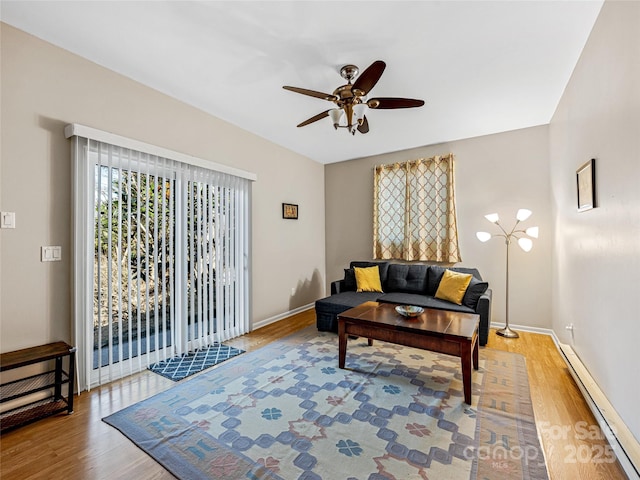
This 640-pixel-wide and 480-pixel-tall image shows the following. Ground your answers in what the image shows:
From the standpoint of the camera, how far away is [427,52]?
7.65 feet

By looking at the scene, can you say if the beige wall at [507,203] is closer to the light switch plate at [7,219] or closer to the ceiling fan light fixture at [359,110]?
the ceiling fan light fixture at [359,110]

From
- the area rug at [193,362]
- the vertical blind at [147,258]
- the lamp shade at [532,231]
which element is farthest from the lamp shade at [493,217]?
the area rug at [193,362]

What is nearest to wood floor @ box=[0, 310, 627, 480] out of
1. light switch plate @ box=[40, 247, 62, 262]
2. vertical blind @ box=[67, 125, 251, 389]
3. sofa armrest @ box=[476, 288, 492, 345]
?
vertical blind @ box=[67, 125, 251, 389]

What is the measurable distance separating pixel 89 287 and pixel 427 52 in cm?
333

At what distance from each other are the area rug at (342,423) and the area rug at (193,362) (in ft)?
0.62

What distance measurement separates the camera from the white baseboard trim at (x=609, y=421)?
1.46m

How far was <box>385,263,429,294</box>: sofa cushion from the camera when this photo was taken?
425 cm

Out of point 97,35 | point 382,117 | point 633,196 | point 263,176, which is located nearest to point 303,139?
point 263,176

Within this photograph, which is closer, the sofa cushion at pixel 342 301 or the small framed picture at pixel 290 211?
the sofa cushion at pixel 342 301

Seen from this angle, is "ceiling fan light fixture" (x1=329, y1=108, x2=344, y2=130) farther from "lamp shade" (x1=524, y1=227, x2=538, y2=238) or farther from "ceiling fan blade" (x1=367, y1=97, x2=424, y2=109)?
"lamp shade" (x1=524, y1=227, x2=538, y2=238)

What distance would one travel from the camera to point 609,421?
1698 mm

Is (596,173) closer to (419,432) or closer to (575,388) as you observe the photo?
(575,388)

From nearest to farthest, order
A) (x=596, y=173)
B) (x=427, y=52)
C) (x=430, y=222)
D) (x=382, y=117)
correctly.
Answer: (x=596, y=173) < (x=427, y=52) < (x=382, y=117) < (x=430, y=222)

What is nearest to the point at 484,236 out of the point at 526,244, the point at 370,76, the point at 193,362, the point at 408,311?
the point at 526,244
